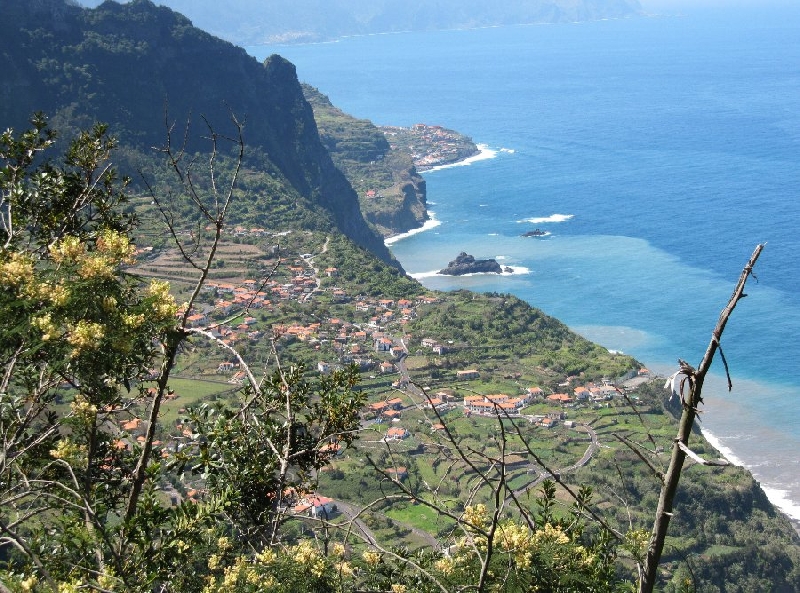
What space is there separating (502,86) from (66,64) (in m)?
88.2

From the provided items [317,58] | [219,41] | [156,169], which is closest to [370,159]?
[219,41]

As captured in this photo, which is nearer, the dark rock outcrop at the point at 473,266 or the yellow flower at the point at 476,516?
the yellow flower at the point at 476,516

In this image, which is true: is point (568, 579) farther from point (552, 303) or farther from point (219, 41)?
point (219, 41)

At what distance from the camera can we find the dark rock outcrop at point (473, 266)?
54219mm

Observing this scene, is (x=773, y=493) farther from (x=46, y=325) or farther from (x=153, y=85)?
(x=153, y=85)

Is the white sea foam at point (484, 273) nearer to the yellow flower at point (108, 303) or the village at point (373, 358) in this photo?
the village at point (373, 358)

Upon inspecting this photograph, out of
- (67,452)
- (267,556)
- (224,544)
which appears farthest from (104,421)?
(224,544)

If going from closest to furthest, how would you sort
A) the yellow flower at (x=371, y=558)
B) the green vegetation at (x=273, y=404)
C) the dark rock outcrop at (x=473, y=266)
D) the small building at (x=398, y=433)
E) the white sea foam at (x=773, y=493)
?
the green vegetation at (x=273, y=404) → the yellow flower at (x=371, y=558) → the white sea foam at (x=773, y=493) → the small building at (x=398, y=433) → the dark rock outcrop at (x=473, y=266)

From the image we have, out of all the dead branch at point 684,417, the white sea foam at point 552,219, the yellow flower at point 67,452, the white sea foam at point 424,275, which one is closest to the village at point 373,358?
the white sea foam at point 424,275

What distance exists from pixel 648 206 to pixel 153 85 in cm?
3435

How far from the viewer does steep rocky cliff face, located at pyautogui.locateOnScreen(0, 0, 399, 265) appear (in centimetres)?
5303

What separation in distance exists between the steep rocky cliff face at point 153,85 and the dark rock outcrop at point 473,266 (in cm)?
728

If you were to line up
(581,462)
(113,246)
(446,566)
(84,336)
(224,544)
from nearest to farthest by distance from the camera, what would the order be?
(84,336)
(113,246)
(446,566)
(224,544)
(581,462)

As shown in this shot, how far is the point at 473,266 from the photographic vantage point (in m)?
54.3
